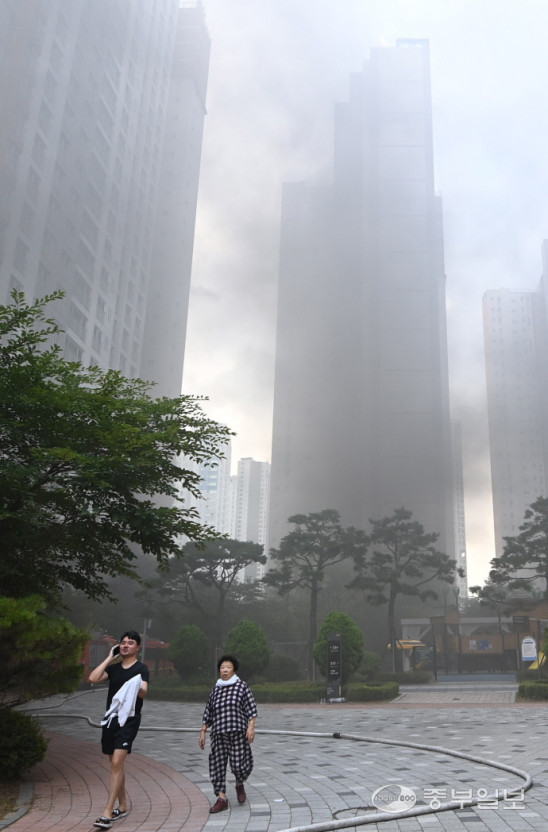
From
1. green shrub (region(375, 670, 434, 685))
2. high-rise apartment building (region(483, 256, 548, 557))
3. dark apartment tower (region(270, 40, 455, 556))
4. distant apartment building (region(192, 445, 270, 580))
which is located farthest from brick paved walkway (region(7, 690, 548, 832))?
high-rise apartment building (region(483, 256, 548, 557))

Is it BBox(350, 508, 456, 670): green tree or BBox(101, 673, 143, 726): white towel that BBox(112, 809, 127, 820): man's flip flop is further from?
BBox(350, 508, 456, 670): green tree

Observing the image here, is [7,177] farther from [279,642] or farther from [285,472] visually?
[285,472]

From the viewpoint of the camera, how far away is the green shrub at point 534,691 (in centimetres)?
2438

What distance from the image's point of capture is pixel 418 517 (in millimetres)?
93750

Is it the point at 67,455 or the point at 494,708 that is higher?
the point at 67,455

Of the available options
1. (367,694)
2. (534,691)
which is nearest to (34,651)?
(367,694)

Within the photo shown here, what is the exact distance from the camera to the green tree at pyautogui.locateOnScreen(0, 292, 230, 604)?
36.6 feet

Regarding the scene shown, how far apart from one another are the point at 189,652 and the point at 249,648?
3.98 meters

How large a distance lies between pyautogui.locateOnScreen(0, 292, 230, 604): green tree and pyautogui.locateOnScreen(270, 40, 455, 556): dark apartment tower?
83979mm

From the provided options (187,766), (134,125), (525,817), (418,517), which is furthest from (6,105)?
(418,517)

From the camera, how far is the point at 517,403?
13400 cm

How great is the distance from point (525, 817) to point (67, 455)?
798cm

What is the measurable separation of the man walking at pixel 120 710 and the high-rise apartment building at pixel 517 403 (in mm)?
126671

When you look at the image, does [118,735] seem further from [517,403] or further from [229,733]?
[517,403]
